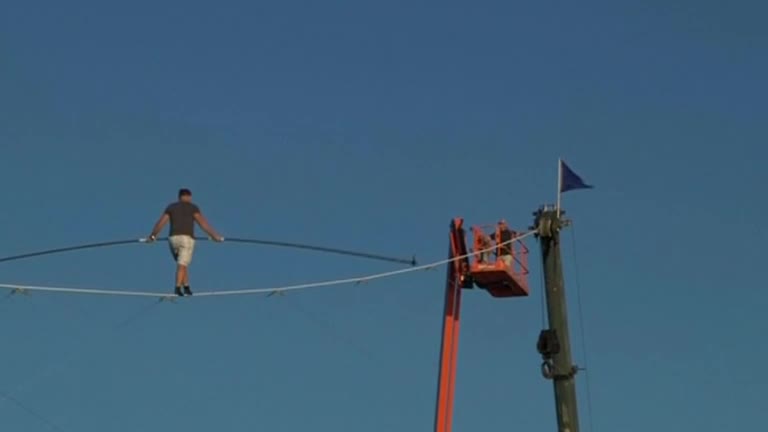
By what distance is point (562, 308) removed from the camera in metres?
29.0

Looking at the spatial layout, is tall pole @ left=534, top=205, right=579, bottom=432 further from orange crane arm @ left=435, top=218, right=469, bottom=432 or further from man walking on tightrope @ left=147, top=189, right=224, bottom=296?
man walking on tightrope @ left=147, top=189, right=224, bottom=296

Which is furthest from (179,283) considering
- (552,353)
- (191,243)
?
(552,353)

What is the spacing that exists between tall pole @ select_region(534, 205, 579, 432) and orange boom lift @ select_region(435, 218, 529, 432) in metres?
1.62

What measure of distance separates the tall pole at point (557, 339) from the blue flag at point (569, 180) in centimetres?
181

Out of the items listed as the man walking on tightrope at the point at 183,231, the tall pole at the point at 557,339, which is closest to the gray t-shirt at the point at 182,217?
the man walking on tightrope at the point at 183,231

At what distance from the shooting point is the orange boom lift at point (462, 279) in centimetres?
3128

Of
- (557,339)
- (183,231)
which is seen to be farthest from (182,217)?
(557,339)

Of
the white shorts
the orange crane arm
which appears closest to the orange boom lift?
the orange crane arm

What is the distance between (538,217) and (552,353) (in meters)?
2.90

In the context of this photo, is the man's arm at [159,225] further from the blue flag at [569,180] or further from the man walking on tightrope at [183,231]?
the blue flag at [569,180]

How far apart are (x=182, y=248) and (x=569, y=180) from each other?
1067 cm

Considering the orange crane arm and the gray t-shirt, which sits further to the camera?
the orange crane arm

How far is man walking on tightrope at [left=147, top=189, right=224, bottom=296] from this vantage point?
23.4 metres

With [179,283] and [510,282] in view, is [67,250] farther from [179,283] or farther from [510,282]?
[510,282]
